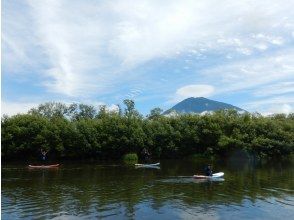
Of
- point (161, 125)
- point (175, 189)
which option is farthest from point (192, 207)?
point (161, 125)

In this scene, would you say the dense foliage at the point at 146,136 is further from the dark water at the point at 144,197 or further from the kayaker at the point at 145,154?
the dark water at the point at 144,197

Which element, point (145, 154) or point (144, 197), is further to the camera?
point (145, 154)

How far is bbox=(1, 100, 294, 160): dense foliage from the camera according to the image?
86.4 meters

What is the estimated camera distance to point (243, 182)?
46.7 metres

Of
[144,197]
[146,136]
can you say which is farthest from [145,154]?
[144,197]

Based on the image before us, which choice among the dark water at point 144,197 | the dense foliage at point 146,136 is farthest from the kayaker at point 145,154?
the dark water at point 144,197

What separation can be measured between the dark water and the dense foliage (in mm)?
36551

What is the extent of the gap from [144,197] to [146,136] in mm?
56617

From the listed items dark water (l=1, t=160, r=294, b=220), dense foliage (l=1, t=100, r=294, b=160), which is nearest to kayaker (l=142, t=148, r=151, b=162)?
dense foliage (l=1, t=100, r=294, b=160)

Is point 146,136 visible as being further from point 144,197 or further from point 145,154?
Result: point 144,197

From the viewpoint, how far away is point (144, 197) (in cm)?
Answer: 3534

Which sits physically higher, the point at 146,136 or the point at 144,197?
the point at 146,136

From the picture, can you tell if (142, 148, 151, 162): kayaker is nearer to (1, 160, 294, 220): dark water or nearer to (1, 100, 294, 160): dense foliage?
(1, 100, 294, 160): dense foliage

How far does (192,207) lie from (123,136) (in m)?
59.2
